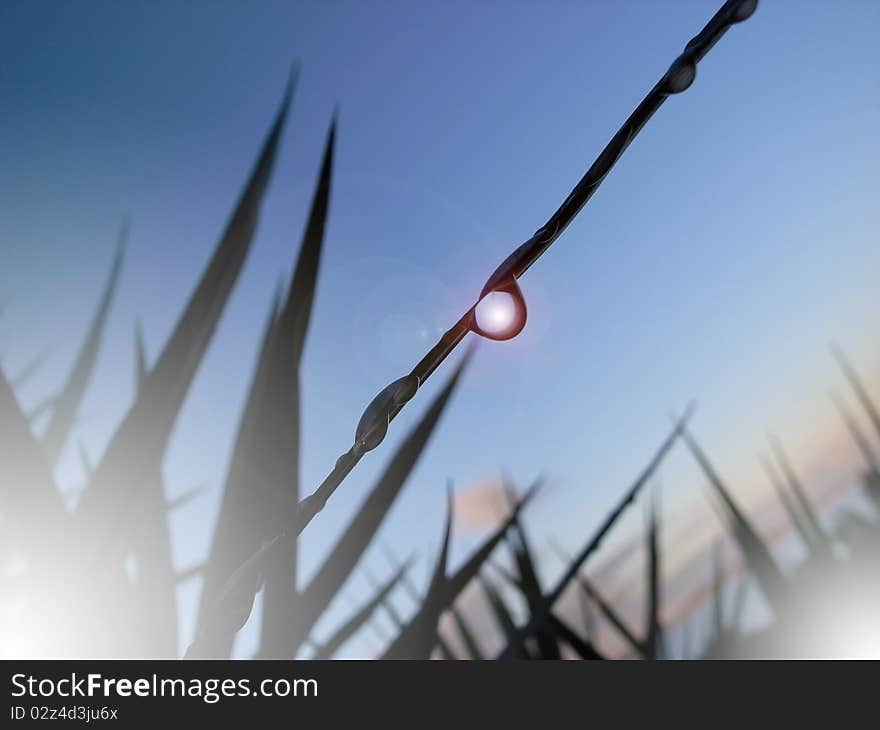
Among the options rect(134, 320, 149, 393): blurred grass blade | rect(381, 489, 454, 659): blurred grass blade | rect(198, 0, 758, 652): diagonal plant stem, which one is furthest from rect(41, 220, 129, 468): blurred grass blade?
rect(198, 0, 758, 652): diagonal plant stem

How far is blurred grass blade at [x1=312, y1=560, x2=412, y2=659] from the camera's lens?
0.77m

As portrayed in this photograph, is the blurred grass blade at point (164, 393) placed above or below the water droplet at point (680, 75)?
above

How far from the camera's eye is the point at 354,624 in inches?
32.3

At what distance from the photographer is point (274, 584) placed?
53cm

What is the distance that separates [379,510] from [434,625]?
0.52 feet

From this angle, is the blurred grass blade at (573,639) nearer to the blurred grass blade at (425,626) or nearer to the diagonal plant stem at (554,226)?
the blurred grass blade at (425,626)

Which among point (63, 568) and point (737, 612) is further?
point (737, 612)

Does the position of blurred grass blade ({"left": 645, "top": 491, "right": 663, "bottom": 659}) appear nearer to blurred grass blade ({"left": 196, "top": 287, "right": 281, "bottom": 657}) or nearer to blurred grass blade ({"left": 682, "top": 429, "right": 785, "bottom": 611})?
blurred grass blade ({"left": 682, "top": 429, "right": 785, "bottom": 611})

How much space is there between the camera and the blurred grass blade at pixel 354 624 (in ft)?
2.52

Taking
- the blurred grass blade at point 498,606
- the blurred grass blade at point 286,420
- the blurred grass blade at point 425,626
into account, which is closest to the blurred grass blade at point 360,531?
the blurred grass blade at point 286,420

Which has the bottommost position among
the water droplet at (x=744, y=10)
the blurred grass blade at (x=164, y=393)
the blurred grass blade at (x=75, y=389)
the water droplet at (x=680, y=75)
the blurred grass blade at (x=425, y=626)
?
the water droplet at (x=680, y=75)
